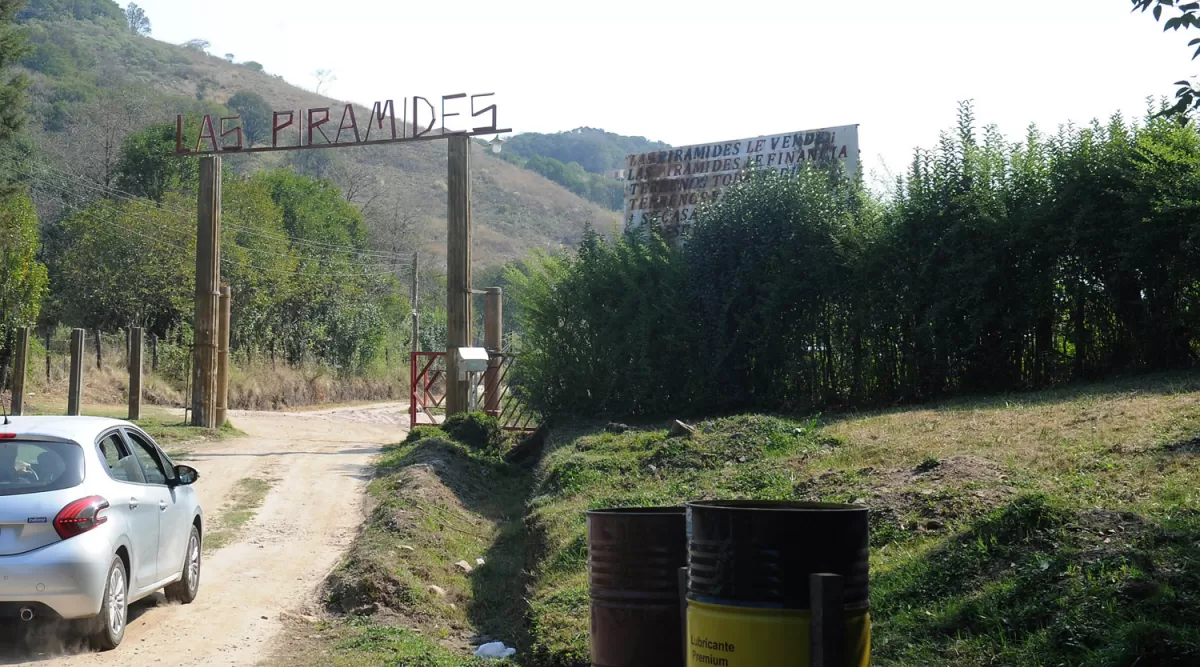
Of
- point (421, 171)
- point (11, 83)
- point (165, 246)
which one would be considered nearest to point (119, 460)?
point (11, 83)

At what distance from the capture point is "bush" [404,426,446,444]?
2247 cm

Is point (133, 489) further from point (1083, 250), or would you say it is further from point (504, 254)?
point (504, 254)

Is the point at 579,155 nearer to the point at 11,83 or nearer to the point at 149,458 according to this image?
the point at 11,83

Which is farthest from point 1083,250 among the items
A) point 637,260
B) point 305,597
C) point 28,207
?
point 28,207

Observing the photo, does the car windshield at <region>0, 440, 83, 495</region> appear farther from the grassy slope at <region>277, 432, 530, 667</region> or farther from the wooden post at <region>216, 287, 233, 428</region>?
the wooden post at <region>216, 287, 233, 428</region>

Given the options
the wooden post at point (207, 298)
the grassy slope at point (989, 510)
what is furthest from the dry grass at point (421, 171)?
the grassy slope at point (989, 510)

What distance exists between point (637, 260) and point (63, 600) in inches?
580

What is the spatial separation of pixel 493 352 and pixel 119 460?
16341 millimetres

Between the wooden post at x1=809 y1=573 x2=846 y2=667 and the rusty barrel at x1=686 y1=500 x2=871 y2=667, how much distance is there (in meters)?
0.03

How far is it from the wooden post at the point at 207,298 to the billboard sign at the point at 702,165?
32.2 ft

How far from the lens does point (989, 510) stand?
24.6 feet

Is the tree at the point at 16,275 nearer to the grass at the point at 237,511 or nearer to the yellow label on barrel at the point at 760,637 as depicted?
the grass at the point at 237,511

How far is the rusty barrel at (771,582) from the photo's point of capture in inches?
159

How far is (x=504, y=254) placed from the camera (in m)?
114
